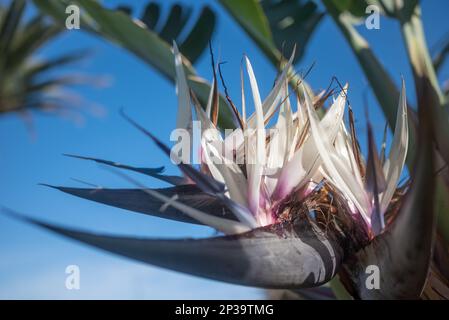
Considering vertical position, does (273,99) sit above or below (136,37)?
below

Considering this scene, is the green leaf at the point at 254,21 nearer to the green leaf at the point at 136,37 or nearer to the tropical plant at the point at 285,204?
the green leaf at the point at 136,37

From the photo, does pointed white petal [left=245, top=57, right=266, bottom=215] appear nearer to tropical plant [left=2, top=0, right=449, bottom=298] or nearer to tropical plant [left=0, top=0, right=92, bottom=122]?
tropical plant [left=2, top=0, right=449, bottom=298]

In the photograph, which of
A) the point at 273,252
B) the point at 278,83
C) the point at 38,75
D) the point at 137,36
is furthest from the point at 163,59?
the point at 38,75

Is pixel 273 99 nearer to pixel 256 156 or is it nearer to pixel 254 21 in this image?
pixel 256 156

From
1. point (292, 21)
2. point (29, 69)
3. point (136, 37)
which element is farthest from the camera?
point (29, 69)

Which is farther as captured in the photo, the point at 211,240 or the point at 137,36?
the point at 137,36

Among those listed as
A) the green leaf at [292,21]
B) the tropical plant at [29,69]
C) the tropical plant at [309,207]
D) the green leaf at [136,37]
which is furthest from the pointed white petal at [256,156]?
the tropical plant at [29,69]

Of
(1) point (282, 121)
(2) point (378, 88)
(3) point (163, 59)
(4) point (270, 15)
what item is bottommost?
(1) point (282, 121)

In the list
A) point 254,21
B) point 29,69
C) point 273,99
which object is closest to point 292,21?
point 254,21

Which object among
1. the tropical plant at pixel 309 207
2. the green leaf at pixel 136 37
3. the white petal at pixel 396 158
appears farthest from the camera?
the green leaf at pixel 136 37

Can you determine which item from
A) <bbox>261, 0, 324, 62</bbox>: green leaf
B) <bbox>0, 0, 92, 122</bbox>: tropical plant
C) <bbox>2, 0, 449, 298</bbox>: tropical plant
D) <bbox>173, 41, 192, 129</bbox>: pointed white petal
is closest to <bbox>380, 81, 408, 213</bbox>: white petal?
<bbox>2, 0, 449, 298</bbox>: tropical plant
